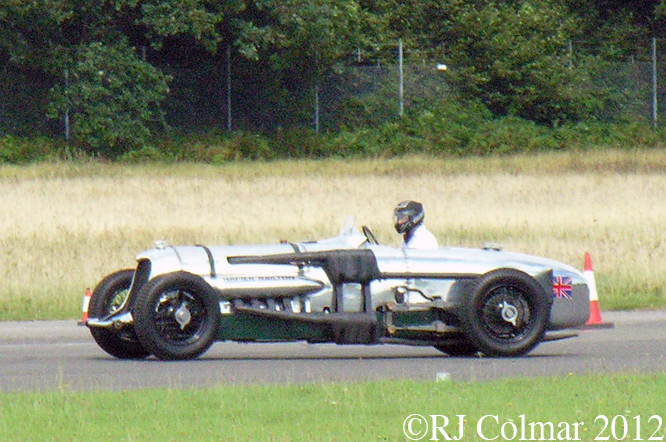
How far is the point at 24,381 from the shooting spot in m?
10.2

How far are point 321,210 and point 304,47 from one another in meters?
12.1

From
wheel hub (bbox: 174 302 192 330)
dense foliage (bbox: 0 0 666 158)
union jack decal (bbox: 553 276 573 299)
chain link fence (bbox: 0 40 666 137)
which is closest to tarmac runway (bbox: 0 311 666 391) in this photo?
wheel hub (bbox: 174 302 192 330)

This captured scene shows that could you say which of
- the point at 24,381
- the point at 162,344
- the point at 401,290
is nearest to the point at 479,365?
the point at 401,290

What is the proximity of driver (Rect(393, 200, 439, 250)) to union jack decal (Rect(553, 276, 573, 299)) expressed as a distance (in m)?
1.05

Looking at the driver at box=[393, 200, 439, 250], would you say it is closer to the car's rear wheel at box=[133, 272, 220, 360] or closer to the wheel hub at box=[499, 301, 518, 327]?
the wheel hub at box=[499, 301, 518, 327]

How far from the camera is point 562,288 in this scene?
11789mm

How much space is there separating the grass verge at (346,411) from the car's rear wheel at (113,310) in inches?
93.8

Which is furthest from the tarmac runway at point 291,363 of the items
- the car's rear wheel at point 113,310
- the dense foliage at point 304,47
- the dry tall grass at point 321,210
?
the dense foliage at point 304,47

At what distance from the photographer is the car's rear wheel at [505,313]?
11.4 metres

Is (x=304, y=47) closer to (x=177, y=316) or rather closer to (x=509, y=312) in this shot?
(x=509, y=312)

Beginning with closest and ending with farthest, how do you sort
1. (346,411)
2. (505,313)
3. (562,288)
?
(346,411) < (505,313) < (562,288)

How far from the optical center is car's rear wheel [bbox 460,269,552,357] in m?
11.4

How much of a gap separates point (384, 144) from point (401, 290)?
85.7ft

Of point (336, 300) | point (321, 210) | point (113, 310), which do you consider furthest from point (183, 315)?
point (321, 210)
